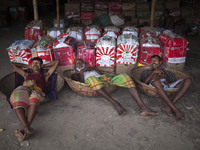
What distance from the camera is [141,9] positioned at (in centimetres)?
672

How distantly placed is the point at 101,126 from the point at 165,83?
1.14 m

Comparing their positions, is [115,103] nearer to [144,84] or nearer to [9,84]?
[144,84]

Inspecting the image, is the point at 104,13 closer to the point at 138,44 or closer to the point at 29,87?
the point at 138,44

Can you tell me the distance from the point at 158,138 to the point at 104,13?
5.70 m

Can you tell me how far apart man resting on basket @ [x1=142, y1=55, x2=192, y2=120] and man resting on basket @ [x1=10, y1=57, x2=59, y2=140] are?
139cm

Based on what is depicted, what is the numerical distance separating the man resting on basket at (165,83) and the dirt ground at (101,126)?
0.12m

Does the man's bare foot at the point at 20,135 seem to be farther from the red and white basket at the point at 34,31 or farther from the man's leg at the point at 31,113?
the red and white basket at the point at 34,31

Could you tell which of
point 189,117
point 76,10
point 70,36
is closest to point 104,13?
point 76,10

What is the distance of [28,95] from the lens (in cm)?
218

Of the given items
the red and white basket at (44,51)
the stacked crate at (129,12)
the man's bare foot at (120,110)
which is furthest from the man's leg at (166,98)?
the stacked crate at (129,12)

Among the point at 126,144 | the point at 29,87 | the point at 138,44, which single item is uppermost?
the point at 138,44

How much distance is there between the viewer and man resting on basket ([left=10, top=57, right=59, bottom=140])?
1930 millimetres

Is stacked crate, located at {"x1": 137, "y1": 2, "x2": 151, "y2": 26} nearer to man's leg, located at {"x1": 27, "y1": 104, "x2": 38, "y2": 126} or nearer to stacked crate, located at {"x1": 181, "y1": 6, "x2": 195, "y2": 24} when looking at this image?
stacked crate, located at {"x1": 181, "y1": 6, "x2": 195, "y2": 24}

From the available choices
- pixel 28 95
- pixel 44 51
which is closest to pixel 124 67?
pixel 44 51
